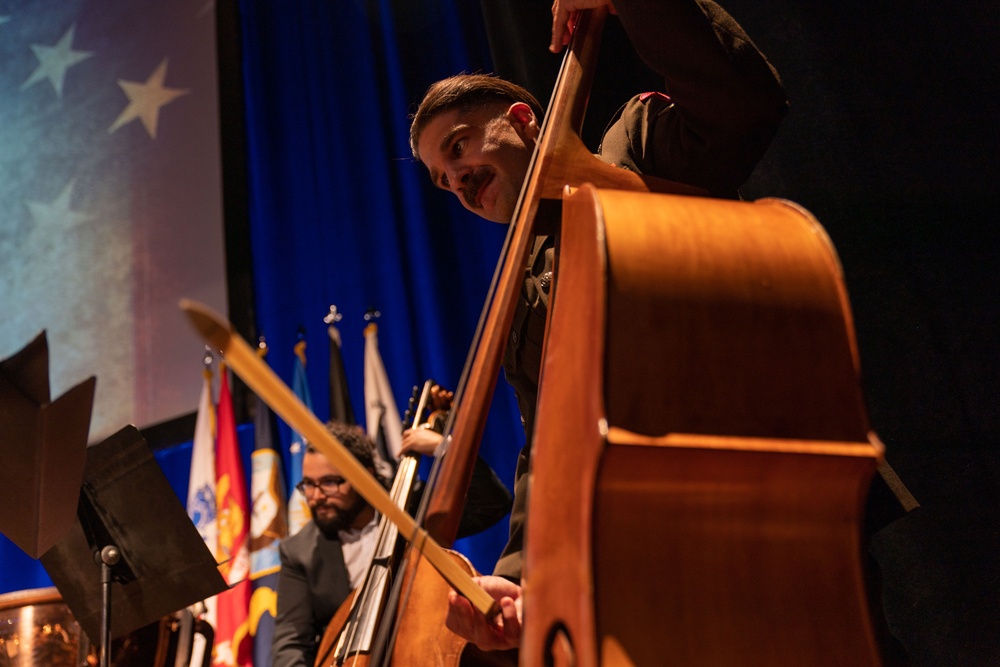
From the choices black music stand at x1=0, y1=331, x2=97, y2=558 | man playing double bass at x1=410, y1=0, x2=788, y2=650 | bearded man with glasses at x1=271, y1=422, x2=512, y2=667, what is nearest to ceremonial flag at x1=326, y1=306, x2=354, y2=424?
bearded man with glasses at x1=271, y1=422, x2=512, y2=667

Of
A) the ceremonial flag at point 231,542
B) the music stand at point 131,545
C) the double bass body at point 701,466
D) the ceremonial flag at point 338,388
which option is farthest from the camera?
the ceremonial flag at point 338,388

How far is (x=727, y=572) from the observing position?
0.67 m

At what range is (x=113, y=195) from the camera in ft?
15.6

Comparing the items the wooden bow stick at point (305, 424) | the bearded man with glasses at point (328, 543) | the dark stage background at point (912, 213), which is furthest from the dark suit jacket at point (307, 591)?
the wooden bow stick at point (305, 424)

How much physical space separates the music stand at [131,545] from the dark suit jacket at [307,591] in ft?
4.12

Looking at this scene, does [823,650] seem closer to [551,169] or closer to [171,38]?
[551,169]

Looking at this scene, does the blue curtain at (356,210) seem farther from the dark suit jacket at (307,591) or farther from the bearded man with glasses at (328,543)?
the dark suit jacket at (307,591)

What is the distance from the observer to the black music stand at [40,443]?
4.94ft

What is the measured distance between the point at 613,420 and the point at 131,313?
14.4 feet

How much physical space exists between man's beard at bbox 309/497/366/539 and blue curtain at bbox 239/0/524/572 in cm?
48

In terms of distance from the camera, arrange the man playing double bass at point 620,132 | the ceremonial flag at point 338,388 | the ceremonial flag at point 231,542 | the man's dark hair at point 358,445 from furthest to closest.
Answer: the ceremonial flag at point 338,388 < the ceremonial flag at point 231,542 < the man's dark hair at point 358,445 < the man playing double bass at point 620,132

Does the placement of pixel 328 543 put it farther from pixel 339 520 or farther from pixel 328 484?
pixel 328 484

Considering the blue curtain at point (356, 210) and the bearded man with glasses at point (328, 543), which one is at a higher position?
the blue curtain at point (356, 210)

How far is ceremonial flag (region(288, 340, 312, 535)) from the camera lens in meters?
3.66
